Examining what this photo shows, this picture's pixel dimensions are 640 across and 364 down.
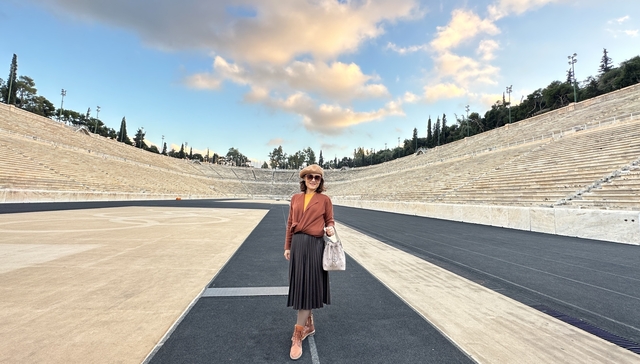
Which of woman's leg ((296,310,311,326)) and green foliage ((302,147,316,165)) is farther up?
green foliage ((302,147,316,165))

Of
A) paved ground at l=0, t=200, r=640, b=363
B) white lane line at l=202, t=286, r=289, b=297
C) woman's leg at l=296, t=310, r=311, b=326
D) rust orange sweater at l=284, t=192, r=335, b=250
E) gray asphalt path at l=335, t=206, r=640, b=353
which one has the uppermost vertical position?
rust orange sweater at l=284, t=192, r=335, b=250

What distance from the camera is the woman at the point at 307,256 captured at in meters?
2.96

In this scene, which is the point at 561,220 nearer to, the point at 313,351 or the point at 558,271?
the point at 558,271

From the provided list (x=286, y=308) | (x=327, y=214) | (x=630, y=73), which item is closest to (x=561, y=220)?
(x=286, y=308)

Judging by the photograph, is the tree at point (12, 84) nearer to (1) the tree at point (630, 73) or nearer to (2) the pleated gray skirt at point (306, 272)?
(2) the pleated gray skirt at point (306, 272)

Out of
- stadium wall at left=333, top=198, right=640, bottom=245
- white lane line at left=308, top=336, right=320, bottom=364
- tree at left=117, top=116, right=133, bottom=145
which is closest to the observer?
white lane line at left=308, top=336, right=320, bottom=364

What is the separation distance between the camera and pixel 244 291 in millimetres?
4617

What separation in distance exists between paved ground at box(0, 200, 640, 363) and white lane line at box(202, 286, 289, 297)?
47 millimetres

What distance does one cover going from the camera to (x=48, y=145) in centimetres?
3847

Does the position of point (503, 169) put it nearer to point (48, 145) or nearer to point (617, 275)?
point (617, 275)

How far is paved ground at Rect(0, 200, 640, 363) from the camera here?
9.33ft

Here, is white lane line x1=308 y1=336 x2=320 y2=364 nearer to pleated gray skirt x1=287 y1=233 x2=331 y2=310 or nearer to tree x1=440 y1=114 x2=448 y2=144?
pleated gray skirt x1=287 y1=233 x2=331 y2=310

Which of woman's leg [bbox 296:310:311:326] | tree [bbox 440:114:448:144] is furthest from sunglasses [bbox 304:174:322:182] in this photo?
tree [bbox 440:114:448:144]

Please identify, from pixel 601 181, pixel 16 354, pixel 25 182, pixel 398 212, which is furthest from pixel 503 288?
pixel 25 182
